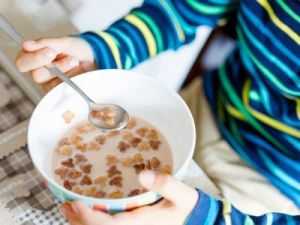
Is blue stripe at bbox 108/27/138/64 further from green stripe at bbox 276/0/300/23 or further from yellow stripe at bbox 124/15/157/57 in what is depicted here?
green stripe at bbox 276/0/300/23

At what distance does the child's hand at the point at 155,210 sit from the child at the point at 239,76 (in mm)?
58

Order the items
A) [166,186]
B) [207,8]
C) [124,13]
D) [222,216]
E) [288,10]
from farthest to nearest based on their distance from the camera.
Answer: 1. [124,13]
2. [207,8]
3. [288,10]
4. [222,216]
5. [166,186]

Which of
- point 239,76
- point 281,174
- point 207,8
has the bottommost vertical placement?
point 281,174

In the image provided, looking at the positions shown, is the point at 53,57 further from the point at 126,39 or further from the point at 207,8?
the point at 207,8

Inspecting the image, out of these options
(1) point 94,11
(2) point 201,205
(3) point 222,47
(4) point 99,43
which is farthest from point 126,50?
(3) point 222,47

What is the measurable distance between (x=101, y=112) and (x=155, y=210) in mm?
143

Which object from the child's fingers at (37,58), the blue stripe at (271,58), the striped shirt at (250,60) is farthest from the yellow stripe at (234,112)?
the child's fingers at (37,58)

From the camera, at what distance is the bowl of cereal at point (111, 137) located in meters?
0.57

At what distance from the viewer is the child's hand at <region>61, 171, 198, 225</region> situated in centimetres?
51

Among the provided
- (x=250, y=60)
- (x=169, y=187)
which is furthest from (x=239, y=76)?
(x=169, y=187)

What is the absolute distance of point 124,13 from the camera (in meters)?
0.96

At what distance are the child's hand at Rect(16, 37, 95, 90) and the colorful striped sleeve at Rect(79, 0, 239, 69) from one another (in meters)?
0.04

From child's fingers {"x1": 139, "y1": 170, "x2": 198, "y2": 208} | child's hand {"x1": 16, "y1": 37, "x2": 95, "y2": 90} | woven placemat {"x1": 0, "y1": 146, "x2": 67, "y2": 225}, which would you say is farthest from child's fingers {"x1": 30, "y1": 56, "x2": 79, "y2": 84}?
child's fingers {"x1": 139, "y1": 170, "x2": 198, "y2": 208}

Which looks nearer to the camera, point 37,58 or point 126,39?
point 37,58
